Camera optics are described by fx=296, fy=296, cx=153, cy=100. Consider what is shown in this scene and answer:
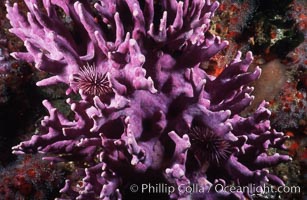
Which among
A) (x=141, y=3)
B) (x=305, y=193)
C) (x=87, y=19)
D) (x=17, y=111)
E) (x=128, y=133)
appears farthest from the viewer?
(x=17, y=111)

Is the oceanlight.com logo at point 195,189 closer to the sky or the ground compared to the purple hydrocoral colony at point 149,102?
closer to the ground

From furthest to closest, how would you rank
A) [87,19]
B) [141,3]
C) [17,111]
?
[17,111], [141,3], [87,19]

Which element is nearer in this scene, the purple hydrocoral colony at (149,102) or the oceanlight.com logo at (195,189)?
the purple hydrocoral colony at (149,102)

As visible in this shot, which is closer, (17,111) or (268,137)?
(268,137)

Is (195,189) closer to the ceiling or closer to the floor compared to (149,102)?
closer to the floor

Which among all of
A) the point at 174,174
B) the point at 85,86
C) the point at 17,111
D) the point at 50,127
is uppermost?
the point at 17,111

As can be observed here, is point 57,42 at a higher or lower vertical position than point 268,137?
higher

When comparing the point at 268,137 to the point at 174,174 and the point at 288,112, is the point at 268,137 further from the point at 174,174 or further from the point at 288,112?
the point at 288,112

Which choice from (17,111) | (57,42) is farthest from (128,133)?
(17,111)
